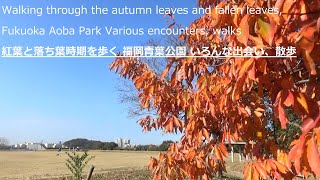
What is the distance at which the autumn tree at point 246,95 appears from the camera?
1278mm

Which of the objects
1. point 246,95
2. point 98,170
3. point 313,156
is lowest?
point 98,170

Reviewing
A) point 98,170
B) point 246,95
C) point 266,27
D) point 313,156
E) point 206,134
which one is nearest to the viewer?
point 313,156

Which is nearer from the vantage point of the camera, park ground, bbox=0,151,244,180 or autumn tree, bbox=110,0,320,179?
autumn tree, bbox=110,0,320,179

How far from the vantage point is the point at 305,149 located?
1.21 metres

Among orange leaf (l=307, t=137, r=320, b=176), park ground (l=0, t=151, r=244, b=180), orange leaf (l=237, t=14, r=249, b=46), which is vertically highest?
orange leaf (l=237, t=14, r=249, b=46)

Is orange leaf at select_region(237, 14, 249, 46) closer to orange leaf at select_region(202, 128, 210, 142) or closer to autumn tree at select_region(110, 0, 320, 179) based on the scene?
autumn tree at select_region(110, 0, 320, 179)

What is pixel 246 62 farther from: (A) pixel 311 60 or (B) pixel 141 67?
(B) pixel 141 67

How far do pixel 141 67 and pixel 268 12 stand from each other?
7.82ft

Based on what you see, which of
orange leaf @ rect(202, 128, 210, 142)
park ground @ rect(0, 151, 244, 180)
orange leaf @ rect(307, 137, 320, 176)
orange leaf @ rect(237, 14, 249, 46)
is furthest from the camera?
park ground @ rect(0, 151, 244, 180)

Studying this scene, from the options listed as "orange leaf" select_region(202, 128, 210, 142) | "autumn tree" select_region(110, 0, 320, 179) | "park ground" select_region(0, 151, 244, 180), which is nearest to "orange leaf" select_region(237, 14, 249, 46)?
"autumn tree" select_region(110, 0, 320, 179)

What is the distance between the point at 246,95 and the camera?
2.51 metres

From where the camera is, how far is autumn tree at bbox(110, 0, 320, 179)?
1.28 metres

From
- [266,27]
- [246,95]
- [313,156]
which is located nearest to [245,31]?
[266,27]

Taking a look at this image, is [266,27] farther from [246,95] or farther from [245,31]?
[246,95]
